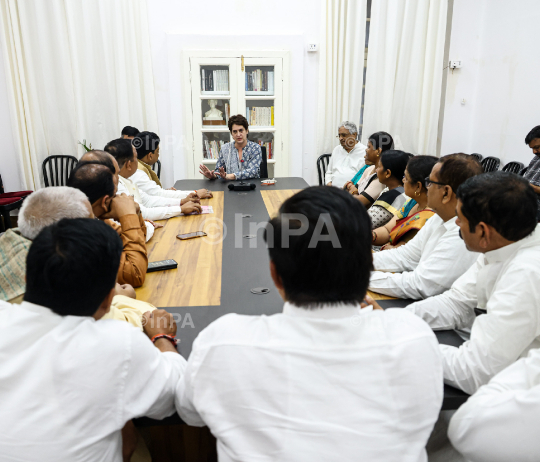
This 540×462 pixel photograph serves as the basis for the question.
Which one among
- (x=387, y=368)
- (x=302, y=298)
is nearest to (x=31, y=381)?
(x=302, y=298)

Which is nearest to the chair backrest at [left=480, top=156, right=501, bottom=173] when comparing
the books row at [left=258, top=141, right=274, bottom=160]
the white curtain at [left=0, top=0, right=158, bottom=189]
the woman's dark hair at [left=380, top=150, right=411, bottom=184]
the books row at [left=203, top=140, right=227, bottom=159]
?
the woman's dark hair at [left=380, top=150, right=411, bottom=184]

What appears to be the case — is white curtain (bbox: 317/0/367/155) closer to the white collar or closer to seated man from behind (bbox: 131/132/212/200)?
seated man from behind (bbox: 131/132/212/200)

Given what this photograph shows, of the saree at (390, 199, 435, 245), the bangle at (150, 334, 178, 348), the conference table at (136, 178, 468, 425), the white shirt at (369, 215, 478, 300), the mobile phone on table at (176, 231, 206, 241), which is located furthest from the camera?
the mobile phone on table at (176, 231, 206, 241)

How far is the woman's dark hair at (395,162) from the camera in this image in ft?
9.14

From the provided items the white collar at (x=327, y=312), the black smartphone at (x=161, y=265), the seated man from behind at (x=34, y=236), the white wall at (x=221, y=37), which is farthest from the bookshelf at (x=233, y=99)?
the white collar at (x=327, y=312)

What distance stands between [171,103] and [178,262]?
3.62 meters

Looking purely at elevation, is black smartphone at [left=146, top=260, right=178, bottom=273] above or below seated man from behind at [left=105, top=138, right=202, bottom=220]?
below

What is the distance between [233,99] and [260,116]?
15.7 inches

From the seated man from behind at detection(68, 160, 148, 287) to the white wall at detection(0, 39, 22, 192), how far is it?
3701mm

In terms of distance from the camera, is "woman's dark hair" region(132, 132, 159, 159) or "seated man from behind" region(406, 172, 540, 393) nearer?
"seated man from behind" region(406, 172, 540, 393)

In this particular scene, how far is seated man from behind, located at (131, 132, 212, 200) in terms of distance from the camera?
328 cm

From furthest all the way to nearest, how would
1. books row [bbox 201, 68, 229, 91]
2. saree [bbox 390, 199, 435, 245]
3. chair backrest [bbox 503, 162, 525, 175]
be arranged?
1. books row [bbox 201, 68, 229, 91]
2. chair backrest [bbox 503, 162, 525, 175]
3. saree [bbox 390, 199, 435, 245]

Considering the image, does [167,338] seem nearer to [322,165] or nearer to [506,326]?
[506,326]

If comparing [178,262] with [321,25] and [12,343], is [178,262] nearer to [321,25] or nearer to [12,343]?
[12,343]
